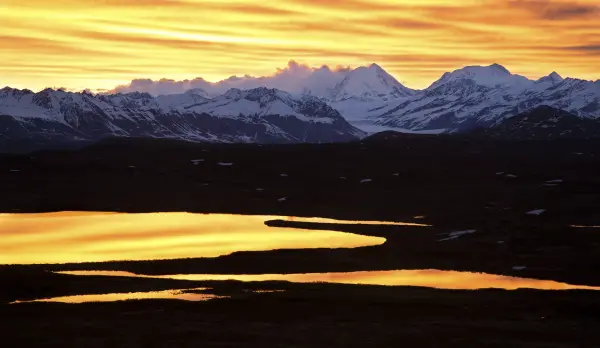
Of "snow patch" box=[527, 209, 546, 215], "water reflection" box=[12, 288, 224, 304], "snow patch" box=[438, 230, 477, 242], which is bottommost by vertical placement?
"water reflection" box=[12, 288, 224, 304]

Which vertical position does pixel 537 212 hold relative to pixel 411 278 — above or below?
above

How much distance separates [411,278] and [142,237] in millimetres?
46038

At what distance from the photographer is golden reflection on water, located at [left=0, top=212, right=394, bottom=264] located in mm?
117438

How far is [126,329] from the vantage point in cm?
7375

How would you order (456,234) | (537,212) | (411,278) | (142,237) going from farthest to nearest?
(537,212)
(456,234)
(142,237)
(411,278)

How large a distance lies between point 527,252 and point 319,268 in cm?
2828

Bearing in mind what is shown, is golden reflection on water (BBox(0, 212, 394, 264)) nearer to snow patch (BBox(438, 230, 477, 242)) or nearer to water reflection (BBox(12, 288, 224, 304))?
snow patch (BBox(438, 230, 477, 242))

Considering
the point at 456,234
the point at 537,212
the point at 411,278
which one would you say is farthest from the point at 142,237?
the point at 537,212

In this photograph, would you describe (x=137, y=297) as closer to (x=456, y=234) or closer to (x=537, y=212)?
(x=456, y=234)

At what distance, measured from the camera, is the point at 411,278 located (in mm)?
102062

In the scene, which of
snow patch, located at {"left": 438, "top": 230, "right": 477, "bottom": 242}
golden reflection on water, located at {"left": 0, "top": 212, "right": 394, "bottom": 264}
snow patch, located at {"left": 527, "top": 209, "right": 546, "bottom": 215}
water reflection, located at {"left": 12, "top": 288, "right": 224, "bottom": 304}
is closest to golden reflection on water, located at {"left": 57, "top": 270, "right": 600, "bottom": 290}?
water reflection, located at {"left": 12, "top": 288, "right": 224, "bottom": 304}

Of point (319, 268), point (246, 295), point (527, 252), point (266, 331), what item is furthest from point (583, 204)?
point (266, 331)

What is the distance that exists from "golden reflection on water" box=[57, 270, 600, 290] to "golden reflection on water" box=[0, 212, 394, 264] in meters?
14.2

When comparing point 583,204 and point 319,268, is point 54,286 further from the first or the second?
point 583,204
